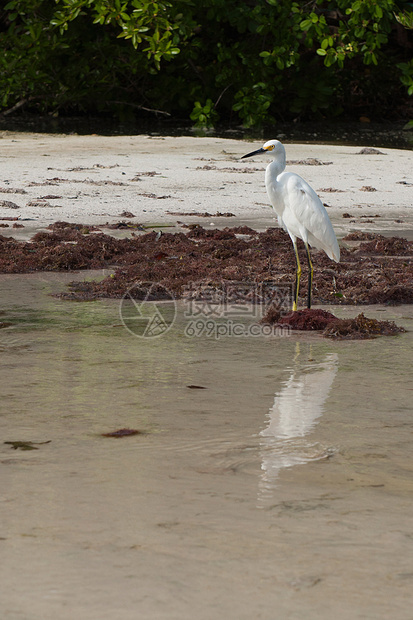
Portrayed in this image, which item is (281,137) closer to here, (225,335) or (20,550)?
(225,335)

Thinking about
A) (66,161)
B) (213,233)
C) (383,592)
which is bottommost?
(383,592)

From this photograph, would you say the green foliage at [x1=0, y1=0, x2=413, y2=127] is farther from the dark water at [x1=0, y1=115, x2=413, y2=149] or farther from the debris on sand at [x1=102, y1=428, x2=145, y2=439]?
the debris on sand at [x1=102, y1=428, x2=145, y2=439]

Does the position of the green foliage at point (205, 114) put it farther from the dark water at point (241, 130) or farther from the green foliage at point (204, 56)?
the dark water at point (241, 130)

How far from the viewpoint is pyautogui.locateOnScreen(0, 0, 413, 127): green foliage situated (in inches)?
629

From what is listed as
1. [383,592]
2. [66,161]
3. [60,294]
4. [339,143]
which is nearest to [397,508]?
[383,592]

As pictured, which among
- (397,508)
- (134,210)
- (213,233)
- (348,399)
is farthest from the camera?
(134,210)

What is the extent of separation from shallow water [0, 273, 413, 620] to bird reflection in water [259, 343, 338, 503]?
1 centimetres

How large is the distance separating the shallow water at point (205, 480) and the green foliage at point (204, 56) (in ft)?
36.4

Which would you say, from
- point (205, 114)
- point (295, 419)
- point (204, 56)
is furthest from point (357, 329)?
point (204, 56)

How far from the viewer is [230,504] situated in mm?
2943

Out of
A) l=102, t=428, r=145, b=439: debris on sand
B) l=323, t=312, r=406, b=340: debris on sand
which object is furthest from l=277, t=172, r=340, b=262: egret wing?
l=102, t=428, r=145, b=439: debris on sand

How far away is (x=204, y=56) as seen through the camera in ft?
65.4

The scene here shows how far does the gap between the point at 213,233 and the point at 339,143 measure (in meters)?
8.22
